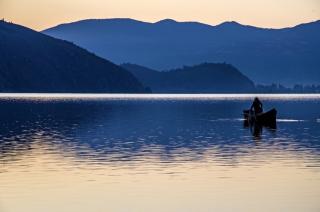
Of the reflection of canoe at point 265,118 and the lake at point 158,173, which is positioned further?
the reflection of canoe at point 265,118

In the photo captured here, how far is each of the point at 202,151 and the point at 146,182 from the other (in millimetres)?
19757

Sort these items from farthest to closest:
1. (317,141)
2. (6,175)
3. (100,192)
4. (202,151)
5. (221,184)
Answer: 1. (317,141)
2. (202,151)
3. (6,175)
4. (221,184)
5. (100,192)

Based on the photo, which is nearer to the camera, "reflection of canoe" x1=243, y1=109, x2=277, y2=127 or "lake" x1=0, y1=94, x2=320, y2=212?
"lake" x1=0, y1=94, x2=320, y2=212

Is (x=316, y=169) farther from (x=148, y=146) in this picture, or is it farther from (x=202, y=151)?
(x=148, y=146)

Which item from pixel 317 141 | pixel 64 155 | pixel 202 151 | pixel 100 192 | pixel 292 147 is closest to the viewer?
pixel 100 192

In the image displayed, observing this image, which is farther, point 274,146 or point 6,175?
point 274,146

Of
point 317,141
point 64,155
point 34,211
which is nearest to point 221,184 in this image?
point 34,211

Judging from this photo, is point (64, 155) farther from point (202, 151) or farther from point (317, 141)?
point (317, 141)

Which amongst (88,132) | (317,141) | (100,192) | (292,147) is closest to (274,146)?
(292,147)

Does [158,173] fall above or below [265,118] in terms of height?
below

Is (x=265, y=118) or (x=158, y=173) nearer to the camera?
(x=158, y=173)

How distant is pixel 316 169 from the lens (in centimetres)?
4900

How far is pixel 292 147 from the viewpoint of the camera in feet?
218

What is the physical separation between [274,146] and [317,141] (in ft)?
22.8
